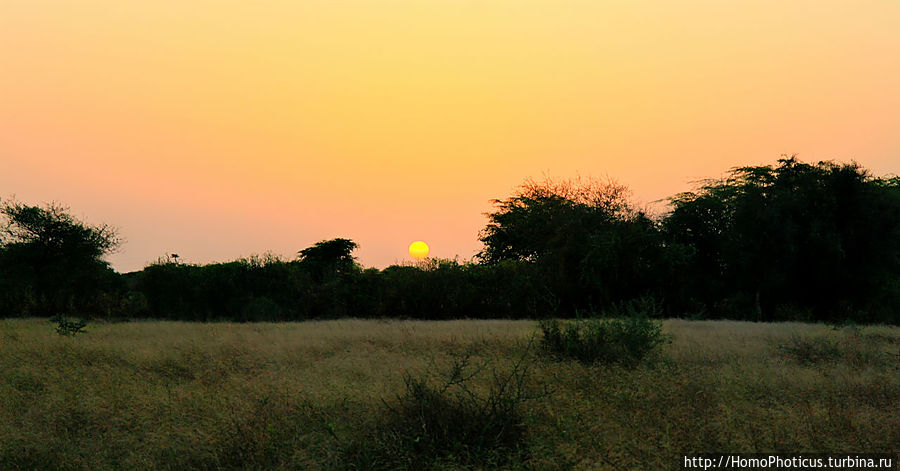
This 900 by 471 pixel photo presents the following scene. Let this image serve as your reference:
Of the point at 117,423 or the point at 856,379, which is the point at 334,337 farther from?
the point at 856,379

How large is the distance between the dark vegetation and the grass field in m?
14.3

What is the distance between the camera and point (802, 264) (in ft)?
98.9

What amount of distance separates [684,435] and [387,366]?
19.0 feet

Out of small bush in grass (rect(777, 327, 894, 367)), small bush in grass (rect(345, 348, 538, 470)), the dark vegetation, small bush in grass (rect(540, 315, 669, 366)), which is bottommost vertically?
A: small bush in grass (rect(345, 348, 538, 470))

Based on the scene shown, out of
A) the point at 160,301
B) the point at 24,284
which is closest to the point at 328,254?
the point at 160,301

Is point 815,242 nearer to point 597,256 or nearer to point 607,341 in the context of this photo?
point 597,256

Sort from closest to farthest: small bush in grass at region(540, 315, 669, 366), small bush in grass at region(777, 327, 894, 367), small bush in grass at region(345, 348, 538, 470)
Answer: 1. small bush in grass at region(345, 348, 538, 470)
2. small bush in grass at region(540, 315, 669, 366)
3. small bush in grass at region(777, 327, 894, 367)

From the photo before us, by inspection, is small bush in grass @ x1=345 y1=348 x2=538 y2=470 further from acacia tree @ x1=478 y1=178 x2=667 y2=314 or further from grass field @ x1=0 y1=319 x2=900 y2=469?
acacia tree @ x1=478 y1=178 x2=667 y2=314

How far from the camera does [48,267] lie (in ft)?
97.3

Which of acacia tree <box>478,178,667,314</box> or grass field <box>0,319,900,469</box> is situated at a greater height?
acacia tree <box>478,178,667,314</box>

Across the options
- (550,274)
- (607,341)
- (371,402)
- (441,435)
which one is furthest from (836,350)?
(550,274)

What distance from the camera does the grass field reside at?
260 inches

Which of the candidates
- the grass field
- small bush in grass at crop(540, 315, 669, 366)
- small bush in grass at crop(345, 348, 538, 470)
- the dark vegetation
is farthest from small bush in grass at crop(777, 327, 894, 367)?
the dark vegetation

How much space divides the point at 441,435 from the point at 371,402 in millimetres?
1636
